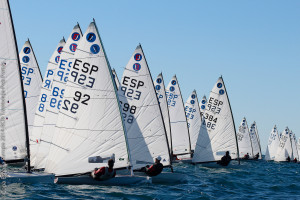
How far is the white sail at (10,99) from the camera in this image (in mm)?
18078

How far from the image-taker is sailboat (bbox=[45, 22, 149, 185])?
19.0m

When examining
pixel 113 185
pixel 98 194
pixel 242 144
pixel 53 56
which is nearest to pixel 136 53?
pixel 53 56

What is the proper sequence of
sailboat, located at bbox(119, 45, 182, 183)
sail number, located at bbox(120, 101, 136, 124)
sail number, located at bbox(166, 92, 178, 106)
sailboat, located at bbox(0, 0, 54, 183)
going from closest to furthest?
sailboat, located at bbox(0, 0, 54, 183), sailboat, located at bbox(119, 45, 182, 183), sail number, located at bbox(120, 101, 136, 124), sail number, located at bbox(166, 92, 178, 106)

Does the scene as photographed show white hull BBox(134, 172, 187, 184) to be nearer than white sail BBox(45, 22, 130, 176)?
No

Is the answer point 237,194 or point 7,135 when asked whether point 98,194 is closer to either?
point 7,135

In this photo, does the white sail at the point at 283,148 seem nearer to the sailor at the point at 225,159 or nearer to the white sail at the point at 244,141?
the white sail at the point at 244,141

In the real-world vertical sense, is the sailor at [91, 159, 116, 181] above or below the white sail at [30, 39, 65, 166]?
below

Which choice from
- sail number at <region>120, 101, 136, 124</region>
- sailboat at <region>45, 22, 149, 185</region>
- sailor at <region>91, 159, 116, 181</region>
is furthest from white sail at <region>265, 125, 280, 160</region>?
sailor at <region>91, 159, 116, 181</region>

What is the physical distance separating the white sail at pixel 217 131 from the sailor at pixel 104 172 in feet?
53.8

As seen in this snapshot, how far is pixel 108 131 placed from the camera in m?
19.4

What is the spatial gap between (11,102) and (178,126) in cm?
2456

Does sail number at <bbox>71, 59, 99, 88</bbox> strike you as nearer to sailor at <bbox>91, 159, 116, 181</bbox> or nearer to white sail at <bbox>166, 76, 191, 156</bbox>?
sailor at <bbox>91, 159, 116, 181</bbox>

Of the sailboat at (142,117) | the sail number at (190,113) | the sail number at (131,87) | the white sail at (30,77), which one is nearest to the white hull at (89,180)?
the sailboat at (142,117)

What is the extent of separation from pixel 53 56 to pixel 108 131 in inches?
411
